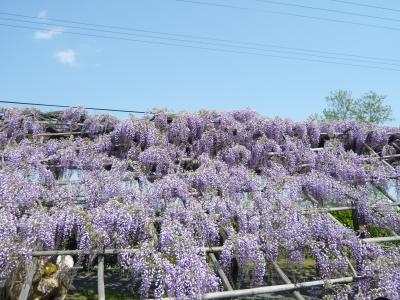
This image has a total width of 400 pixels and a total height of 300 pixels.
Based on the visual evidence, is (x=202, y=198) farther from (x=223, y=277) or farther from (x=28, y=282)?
(x=28, y=282)

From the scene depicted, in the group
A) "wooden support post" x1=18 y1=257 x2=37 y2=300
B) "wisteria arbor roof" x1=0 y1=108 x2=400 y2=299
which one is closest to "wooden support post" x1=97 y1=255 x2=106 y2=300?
"wisteria arbor roof" x1=0 y1=108 x2=400 y2=299

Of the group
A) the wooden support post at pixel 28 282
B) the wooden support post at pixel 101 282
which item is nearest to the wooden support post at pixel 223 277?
the wooden support post at pixel 101 282

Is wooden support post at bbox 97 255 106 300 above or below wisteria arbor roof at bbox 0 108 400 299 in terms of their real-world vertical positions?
below

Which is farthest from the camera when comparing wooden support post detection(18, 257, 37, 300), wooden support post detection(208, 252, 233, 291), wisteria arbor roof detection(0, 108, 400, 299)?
wisteria arbor roof detection(0, 108, 400, 299)

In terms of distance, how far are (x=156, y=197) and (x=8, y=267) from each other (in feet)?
7.79

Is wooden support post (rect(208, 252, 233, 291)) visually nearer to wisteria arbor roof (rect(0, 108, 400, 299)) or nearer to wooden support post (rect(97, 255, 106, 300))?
wisteria arbor roof (rect(0, 108, 400, 299))

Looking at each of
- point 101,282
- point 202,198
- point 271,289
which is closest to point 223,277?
point 271,289

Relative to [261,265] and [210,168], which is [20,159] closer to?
[210,168]

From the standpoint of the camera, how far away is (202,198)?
6.21 meters

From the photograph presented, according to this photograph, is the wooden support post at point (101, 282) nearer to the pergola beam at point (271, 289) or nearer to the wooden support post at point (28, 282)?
the wooden support post at point (28, 282)

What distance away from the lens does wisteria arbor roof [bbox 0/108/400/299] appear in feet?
16.1

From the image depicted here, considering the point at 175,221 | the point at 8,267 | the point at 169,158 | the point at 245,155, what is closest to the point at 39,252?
the point at 8,267

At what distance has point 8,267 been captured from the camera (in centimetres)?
457

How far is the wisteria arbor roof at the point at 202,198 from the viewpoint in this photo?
4895 mm
